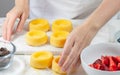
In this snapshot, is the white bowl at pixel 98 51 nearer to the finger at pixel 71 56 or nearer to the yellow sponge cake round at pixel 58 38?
the finger at pixel 71 56

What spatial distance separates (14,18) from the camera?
3.33 ft

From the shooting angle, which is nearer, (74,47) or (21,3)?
(74,47)

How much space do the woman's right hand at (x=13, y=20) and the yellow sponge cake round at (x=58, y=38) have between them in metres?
0.14

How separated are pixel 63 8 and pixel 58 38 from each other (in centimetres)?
25

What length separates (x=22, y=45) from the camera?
96 centimetres

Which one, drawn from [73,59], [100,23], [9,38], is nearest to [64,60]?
[73,59]

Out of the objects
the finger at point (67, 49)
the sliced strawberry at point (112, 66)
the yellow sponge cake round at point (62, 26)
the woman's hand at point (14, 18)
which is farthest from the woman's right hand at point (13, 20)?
the sliced strawberry at point (112, 66)

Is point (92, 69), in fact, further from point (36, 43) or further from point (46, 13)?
point (46, 13)

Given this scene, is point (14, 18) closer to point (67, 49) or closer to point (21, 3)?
point (21, 3)

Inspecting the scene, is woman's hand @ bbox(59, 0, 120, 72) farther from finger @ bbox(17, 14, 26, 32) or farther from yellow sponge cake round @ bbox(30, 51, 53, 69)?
finger @ bbox(17, 14, 26, 32)

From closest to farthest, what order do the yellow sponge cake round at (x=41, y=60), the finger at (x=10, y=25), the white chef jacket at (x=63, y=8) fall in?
the yellow sponge cake round at (x=41, y=60) → the finger at (x=10, y=25) → the white chef jacket at (x=63, y=8)

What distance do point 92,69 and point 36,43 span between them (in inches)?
11.1

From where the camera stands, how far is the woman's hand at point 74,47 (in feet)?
2.58

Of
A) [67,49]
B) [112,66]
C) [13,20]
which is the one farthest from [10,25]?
[112,66]
